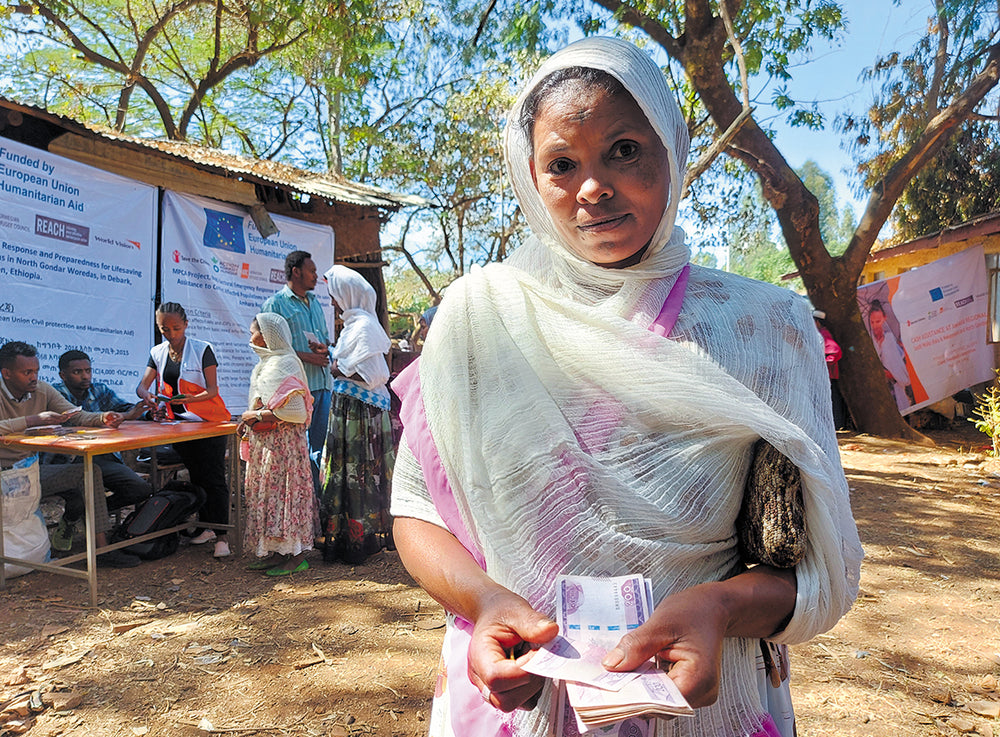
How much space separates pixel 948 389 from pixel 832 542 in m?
12.0

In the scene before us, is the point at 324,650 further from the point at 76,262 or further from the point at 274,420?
the point at 76,262

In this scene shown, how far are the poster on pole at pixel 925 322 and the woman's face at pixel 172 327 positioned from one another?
9971 millimetres

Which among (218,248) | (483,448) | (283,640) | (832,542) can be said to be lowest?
(283,640)

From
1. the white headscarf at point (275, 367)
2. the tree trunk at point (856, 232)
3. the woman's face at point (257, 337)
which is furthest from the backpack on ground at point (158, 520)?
the tree trunk at point (856, 232)

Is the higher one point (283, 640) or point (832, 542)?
point (832, 542)

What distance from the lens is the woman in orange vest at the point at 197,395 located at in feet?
17.5

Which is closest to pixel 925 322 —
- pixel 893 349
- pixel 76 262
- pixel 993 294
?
pixel 893 349

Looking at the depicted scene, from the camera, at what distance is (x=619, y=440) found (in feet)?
3.20

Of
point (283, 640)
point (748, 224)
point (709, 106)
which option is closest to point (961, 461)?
point (709, 106)

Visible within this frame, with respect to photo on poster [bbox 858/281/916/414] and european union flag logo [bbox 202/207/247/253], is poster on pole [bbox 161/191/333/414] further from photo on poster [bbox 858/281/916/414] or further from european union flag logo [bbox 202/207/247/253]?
photo on poster [bbox 858/281/916/414]

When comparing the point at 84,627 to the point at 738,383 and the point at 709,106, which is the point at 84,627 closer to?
the point at 738,383

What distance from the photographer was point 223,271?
6.82m

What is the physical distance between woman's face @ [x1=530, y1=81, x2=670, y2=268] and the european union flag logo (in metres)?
6.43

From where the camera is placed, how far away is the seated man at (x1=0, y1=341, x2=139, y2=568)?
4.52 m
